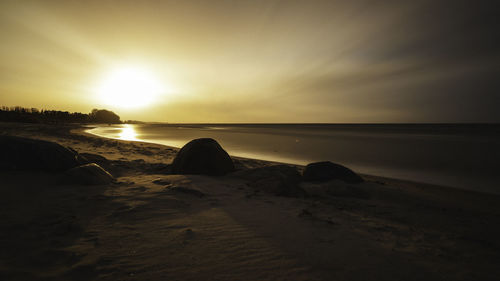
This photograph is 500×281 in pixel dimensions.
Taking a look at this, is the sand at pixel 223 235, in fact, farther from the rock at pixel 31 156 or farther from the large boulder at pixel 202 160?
the large boulder at pixel 202 160

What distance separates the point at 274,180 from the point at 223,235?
309 centimetres

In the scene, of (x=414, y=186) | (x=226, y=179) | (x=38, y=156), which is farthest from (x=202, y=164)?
(x=414, y=186)

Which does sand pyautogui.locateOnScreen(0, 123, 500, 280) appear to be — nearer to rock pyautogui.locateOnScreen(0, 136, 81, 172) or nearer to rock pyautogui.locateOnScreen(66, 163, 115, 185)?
rock pyautogui.locateOnScreen(66, 163, 115, 185)

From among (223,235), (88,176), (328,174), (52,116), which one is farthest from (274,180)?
(52,116)

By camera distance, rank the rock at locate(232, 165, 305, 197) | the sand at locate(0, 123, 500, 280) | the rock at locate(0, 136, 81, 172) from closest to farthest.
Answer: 1. the sand at locate(0, 123, 500, 280)
2. the rock at locate(0, 136, 81, 172)
3. the rock at locate(232, 165, 305, 197)

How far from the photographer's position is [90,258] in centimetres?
233

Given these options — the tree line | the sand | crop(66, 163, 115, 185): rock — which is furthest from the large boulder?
the tree line

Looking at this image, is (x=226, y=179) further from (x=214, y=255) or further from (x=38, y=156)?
(x=38, y=156)

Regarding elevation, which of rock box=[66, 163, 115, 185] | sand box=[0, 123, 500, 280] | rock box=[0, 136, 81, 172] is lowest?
sand box=[0, 123, 500, 280]

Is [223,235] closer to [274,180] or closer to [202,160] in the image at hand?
[274,180]

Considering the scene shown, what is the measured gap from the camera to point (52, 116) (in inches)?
3118

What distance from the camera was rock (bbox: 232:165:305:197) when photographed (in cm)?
550

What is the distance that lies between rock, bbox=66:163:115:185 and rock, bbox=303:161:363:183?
242 inches

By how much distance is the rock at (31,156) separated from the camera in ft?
16.9
